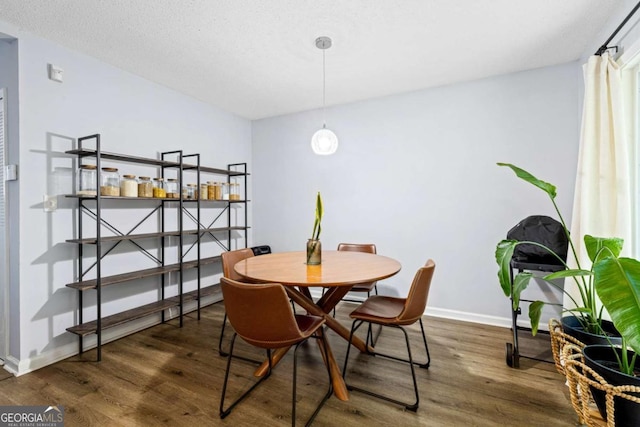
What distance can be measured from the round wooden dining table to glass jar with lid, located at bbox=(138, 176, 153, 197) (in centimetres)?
132

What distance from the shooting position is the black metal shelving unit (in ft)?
7.84

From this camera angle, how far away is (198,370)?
7.34 feet

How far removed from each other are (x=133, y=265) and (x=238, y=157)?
6.59 feet

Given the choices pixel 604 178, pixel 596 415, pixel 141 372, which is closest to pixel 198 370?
pixel 141 372

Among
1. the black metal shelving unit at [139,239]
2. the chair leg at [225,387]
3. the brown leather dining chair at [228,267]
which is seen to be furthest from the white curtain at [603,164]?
the black metal shelving unit at [139,239]

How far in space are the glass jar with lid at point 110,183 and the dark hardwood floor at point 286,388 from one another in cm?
137

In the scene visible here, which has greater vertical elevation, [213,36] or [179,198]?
[213,36]

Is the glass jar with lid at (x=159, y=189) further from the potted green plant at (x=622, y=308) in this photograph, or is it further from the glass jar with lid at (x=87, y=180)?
the potted green plant at (x=622, y=308)

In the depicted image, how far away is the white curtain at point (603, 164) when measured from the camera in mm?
1924

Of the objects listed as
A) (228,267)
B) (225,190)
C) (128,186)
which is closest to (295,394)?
(228,267)

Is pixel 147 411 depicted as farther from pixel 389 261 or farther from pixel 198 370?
pixel 389 261

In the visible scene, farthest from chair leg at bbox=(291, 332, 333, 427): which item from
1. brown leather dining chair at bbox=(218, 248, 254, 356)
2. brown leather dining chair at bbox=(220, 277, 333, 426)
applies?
brown leather dining chair at bbox=(218, 248, 254, 356)

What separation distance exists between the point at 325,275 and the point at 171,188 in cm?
222

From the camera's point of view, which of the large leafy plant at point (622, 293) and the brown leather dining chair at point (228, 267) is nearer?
the large leafy plant at point (622, 293)
